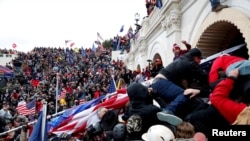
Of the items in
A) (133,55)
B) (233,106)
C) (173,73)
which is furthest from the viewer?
(133,55)

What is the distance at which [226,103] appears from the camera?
3.66m

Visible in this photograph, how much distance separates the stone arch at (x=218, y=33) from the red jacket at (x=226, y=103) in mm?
5184

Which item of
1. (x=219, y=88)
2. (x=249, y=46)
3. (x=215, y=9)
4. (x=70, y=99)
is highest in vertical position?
(x=215, y=9)

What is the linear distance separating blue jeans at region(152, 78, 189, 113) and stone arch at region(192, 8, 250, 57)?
4745mm

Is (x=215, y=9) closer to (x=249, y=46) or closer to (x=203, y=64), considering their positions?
(x=249, y=46)

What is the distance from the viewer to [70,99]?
20859 mm

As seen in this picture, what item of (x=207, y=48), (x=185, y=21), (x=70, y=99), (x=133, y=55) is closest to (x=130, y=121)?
(x=207, y=48)

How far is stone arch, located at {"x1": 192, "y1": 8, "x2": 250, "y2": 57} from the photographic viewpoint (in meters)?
8.98

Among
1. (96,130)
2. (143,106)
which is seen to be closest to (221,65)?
(143,106)

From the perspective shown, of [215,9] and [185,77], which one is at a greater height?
[215,9]

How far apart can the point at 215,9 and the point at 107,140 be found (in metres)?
5.89

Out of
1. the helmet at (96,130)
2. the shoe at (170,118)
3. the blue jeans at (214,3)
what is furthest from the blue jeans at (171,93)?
the blue jeans at (214,3)

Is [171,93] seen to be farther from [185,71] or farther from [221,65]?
[221,65]

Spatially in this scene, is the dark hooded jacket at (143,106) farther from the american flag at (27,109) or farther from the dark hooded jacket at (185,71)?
the american flag at (27,109)
